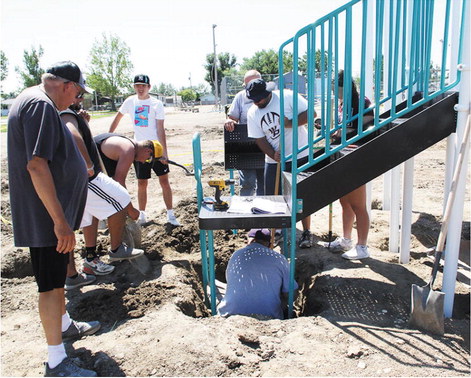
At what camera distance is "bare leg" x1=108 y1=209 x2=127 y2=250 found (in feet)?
13.5

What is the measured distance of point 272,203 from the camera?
3645 mm

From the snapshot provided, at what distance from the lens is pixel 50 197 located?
2414 millimetres

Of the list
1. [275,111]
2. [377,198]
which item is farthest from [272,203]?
[377,198]

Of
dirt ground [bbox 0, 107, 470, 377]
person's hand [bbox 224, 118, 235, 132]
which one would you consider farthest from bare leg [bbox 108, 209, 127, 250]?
person's hand [bbox 224, 118, 235, 132]

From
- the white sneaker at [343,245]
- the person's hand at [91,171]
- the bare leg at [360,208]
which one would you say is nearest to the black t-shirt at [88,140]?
the person's hand at [91,171]

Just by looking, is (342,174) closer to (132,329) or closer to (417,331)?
(417,331)

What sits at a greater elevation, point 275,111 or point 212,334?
point 275,111

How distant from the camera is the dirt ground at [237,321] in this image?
2.65 meters

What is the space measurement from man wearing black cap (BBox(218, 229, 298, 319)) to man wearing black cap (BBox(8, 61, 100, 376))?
4.08 ft

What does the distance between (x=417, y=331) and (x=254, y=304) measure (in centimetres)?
125

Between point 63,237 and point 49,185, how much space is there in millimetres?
329

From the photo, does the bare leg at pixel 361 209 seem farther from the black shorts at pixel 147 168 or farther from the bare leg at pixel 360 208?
the black shorts at pixel 147 168

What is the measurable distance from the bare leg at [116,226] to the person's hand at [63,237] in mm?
1548

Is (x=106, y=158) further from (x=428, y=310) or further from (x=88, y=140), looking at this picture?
(x=428, y=310)
